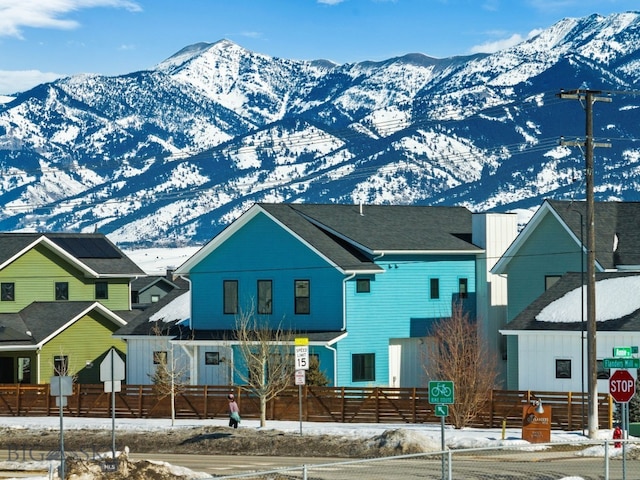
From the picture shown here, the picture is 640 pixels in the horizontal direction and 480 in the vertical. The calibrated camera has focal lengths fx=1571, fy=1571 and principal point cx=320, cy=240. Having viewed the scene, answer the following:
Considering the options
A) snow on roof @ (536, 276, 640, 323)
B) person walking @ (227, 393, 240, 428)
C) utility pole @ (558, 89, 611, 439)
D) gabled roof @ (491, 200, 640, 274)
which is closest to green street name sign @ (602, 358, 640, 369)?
utility pole @ (558, 89, 611, 439)

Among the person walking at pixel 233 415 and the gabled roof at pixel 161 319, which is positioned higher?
the gabled roof at pixel 161 319

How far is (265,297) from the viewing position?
68.5m

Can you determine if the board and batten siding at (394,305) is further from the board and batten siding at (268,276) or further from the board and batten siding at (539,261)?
the board and batten siding at (539,261)

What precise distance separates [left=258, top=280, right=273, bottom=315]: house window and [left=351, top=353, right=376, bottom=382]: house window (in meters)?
4.79

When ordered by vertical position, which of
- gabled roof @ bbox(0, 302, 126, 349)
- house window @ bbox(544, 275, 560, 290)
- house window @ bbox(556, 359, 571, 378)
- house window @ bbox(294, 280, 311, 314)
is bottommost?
house window @ bbox(556, 359, 571, 378)

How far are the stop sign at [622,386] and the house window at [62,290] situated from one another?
5041 cm

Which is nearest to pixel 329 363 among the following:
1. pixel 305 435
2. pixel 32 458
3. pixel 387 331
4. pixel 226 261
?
pixel 387 331

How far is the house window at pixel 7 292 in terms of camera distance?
80812mm

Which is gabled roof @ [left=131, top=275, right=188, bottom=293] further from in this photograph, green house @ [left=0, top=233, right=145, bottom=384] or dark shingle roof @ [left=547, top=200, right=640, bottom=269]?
dark shingle roof @ [left=547, top=200, right=640, bottom=269]

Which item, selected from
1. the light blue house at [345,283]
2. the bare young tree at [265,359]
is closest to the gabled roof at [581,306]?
the bare young tree at [265,359]

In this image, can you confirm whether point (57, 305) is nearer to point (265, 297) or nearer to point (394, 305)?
point (265, 297)

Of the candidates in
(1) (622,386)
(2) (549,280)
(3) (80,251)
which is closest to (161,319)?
(3) (80,251)

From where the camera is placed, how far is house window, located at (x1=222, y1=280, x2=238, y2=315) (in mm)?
69500

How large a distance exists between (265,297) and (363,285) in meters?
4.66
